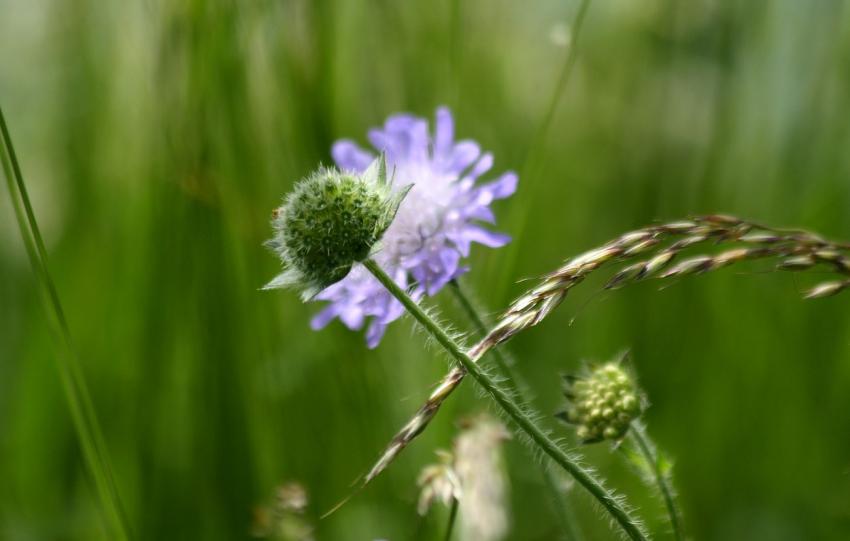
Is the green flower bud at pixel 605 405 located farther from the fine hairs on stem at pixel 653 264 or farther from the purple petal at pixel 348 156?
the purple petal at pixel 348 156

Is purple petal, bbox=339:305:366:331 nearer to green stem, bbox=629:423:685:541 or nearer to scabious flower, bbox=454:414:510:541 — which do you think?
scabious flower, bbox=454:414:510:541

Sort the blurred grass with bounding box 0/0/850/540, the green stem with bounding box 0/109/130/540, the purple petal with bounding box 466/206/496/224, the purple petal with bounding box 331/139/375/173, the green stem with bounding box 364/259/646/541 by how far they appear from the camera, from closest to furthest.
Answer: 1. the green stem with bounding box 364/259/646/541
2. the green stem with bounding box 0/109/130/540
3. the purple petal with bounding box 466/206/496/224
4. the purple petal with bounding box 331/139/375/173
5. the blurred grass with bounding box 0/0/850/540

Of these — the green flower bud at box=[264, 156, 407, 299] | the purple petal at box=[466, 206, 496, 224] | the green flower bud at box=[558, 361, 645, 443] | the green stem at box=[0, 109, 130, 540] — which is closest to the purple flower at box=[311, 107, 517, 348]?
the purple petal at box=[466, 206, 496, 224]

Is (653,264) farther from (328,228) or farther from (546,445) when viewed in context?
(328,228)

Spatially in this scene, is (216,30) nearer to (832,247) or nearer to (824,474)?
(832,247)

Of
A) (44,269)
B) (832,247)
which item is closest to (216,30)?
(44,269)

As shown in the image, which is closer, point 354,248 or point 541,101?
point 354,248

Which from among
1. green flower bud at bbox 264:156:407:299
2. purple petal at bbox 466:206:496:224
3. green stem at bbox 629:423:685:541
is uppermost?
green flower bud at bbox 264:156:407:299
